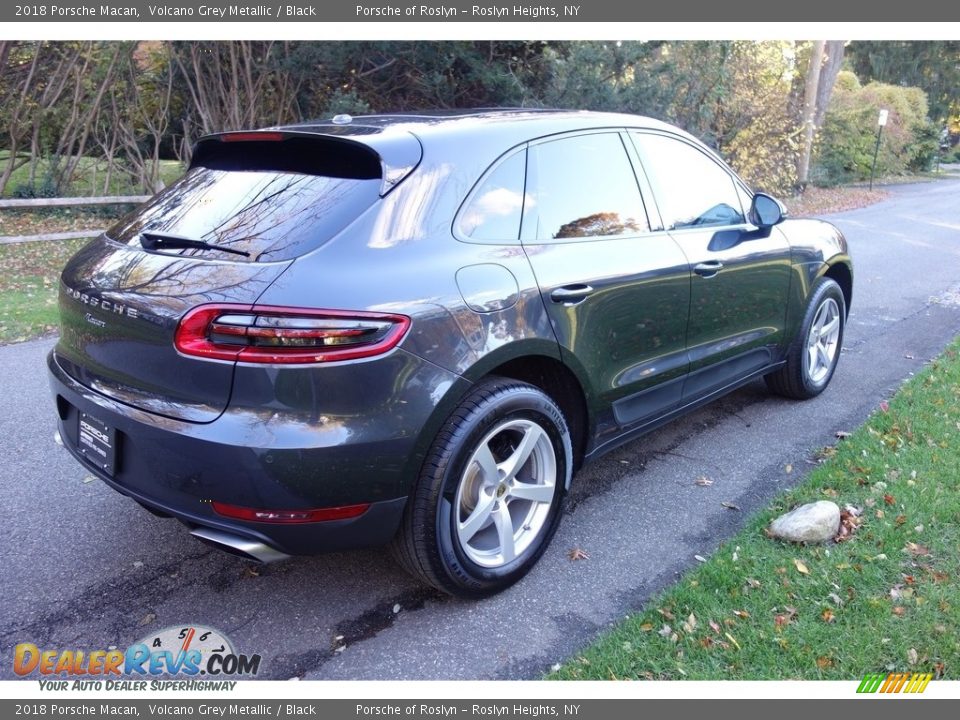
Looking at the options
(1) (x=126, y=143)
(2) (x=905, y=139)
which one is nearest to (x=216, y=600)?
(1) (x=126, y=143)

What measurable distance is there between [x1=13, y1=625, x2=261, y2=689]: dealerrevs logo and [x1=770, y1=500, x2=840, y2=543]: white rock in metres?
2.21

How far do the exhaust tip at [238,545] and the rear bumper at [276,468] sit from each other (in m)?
0.02

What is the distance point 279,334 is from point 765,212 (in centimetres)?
310

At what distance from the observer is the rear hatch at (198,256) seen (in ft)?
8.02

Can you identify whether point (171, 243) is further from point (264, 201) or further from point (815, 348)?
point (815, 348)

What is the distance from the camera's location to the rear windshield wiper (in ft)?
8.65

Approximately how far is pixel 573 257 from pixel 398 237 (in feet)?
2.83

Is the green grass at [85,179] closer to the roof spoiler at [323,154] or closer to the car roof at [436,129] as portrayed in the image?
the roof spoiler at [323,154]

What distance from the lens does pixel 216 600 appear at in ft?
9.63

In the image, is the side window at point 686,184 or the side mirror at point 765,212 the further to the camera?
the side mirror at point 765,212

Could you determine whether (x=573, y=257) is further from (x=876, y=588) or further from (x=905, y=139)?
(x=905, y=139)

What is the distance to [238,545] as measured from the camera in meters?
2.46

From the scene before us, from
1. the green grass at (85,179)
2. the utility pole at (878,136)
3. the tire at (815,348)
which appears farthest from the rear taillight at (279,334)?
the utility pole at (878,136)

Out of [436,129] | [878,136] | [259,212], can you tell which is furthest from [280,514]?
[878,136]
